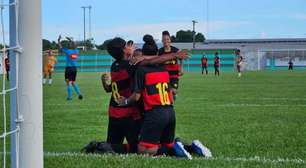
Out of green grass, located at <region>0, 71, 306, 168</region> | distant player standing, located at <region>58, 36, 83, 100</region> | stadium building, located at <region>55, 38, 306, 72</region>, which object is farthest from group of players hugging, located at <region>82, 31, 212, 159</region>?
stadium building, located at <region>55, 38, 306, 72</region>

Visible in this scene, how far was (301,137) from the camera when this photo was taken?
9469mm

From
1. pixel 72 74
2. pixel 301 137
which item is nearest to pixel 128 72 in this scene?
pixel 301 137

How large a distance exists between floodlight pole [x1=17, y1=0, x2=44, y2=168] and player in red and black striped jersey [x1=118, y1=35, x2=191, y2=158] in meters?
3.66

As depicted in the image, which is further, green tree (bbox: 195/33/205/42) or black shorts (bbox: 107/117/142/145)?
green tree (bbox: 195/33/205/42)

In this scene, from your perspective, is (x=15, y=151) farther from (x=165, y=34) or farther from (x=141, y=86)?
(x=165, y=34)

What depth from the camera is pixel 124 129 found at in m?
8.32

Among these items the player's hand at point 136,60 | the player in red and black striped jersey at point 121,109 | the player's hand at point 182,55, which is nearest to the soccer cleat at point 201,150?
the player in red and black striped jersey at point 121,109

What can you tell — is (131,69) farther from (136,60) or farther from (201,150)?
(201,150)

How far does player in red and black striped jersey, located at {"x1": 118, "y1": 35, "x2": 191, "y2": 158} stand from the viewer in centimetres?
761

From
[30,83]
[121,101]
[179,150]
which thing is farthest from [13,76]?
[121,101]

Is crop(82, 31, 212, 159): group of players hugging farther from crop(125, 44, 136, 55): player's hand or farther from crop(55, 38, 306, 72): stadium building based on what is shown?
crop(55, 38, 306, 72): stadium building

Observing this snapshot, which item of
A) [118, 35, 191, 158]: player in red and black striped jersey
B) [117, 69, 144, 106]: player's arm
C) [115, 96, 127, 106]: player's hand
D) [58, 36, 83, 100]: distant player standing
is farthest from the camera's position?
[58, 36, 83, 100]: distant player standing

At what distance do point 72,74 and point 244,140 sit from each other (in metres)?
11.6

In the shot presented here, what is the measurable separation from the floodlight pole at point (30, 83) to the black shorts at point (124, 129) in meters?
4.26
